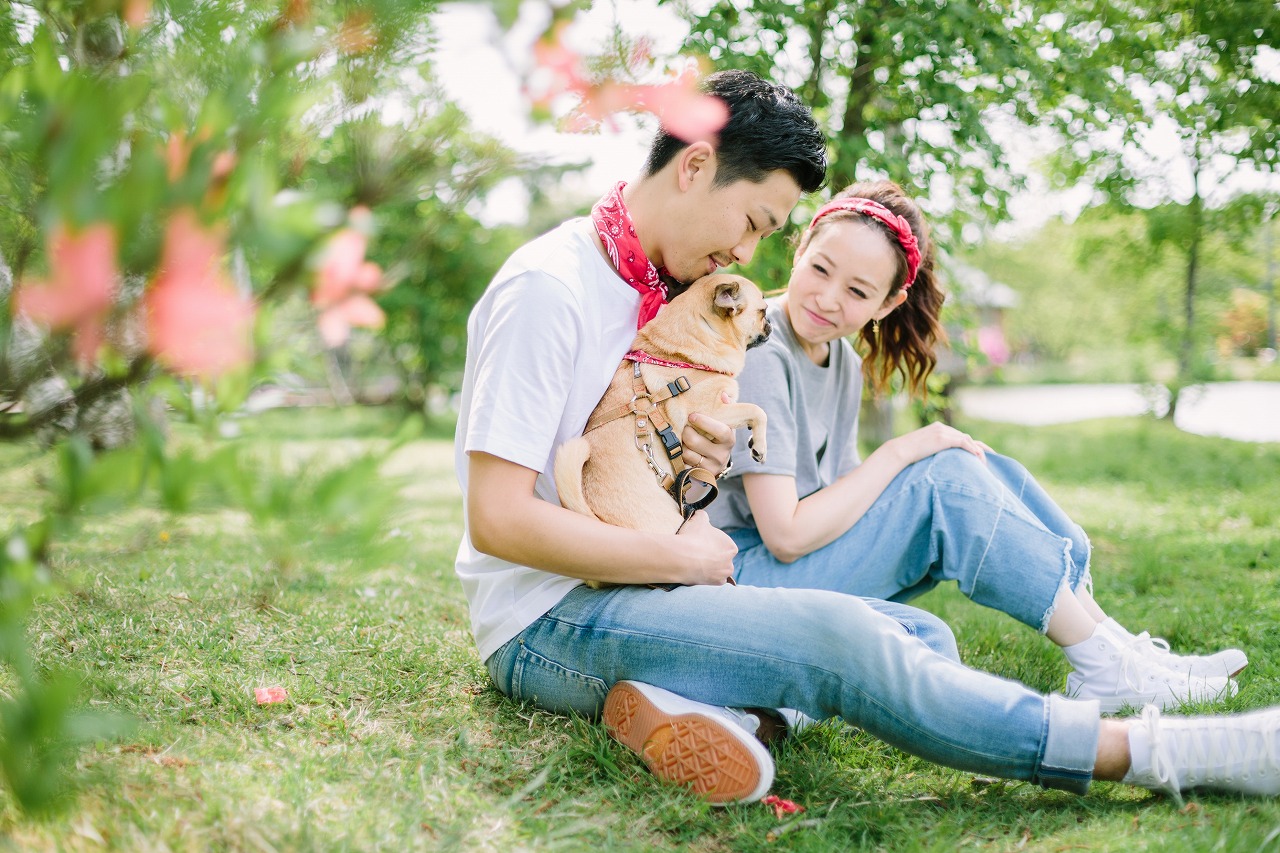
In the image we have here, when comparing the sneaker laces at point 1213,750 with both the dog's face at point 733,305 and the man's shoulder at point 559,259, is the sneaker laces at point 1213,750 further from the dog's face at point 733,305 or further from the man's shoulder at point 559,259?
the man's shoulder at point 559,259

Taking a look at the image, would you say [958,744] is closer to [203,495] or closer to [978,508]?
[978,508]

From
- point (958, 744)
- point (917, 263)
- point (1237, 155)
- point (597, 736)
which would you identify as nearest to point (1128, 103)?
point (1237, 155)

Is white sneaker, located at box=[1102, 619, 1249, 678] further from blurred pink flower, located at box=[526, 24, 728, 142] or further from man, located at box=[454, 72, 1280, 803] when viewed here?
blurred pink flower, located at box=[526, 24, 728, 142]

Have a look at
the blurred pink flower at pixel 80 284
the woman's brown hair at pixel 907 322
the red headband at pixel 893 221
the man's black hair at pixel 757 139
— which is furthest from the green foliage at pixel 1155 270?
the blurred pink flower at pixel 80 284

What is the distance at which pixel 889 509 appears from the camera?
2.74 meters

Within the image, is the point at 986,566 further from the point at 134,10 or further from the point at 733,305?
the point at 134,10

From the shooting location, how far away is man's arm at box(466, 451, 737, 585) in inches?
82.4

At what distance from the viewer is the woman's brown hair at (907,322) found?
10.2 ft

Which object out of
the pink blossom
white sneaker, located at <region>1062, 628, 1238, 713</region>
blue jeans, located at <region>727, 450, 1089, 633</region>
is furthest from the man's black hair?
white sneaker, located at <region>1062, 628, 1238, 713</region>

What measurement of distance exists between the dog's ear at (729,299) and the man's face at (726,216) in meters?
0.19

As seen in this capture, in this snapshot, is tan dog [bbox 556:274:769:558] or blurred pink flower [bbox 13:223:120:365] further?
tan dog [bbox 556:274:769:558]

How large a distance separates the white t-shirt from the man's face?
0.20 m

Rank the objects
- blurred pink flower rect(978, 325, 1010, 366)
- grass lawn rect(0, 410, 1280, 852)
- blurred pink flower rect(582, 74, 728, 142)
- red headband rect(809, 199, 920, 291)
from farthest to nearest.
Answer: blurred pink flower rect(978, 325, 1010, 366)
red headband rect(809, 199, 920, 291)
grass lawn rect(0, 410, 1280, 852)
blurred pink flower rect(582, 74, 728, 142)

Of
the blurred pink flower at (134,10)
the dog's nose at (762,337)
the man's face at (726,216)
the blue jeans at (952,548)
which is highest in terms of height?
the blurred pink flower at (134,10)
